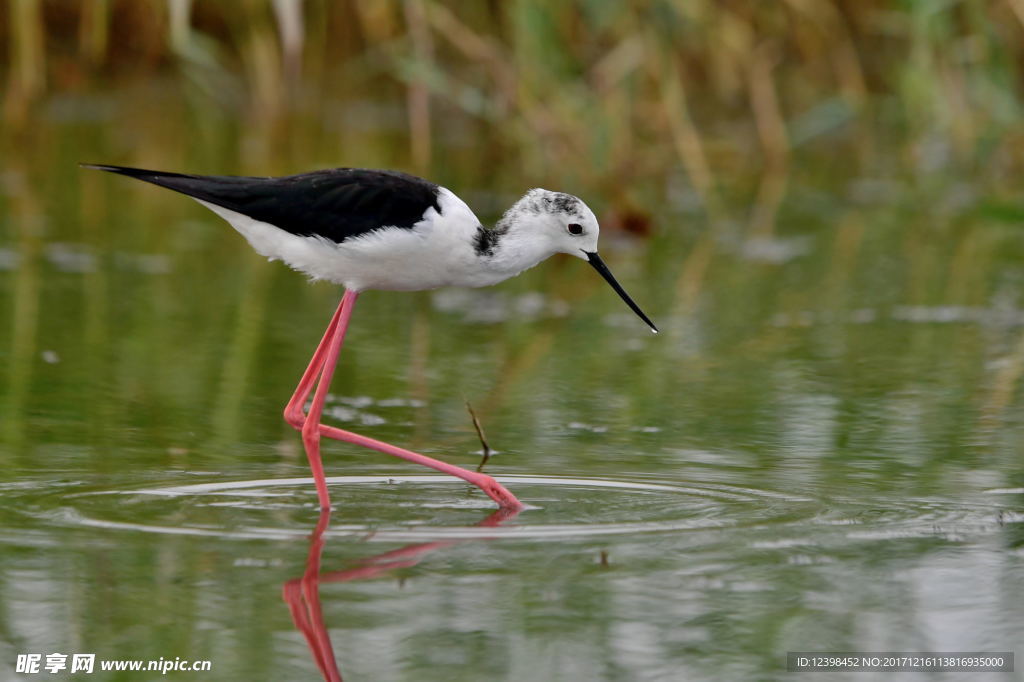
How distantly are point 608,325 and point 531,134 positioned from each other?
8.75 feet

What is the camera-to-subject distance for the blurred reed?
10.2 m

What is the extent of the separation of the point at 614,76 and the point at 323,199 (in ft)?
17.3

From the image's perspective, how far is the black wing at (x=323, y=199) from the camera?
531 centimetres

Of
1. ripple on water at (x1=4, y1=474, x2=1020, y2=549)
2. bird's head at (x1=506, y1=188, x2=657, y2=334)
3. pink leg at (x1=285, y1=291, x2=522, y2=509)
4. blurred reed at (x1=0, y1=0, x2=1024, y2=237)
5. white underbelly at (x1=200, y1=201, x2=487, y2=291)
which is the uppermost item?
blurred reed at (x1=0, y1=0, x2=1024, y2=237)

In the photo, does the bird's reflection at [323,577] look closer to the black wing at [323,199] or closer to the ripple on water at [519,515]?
the ripple on water at [519,515]

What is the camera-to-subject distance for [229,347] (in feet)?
24.0

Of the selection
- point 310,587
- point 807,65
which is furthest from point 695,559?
point 807,65

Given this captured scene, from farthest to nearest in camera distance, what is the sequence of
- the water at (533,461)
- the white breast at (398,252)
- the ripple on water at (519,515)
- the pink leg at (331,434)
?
the white breast at (398,252) → the pink leg at (331,434) → the ripple on water at (519,515) → the water at (533,461)

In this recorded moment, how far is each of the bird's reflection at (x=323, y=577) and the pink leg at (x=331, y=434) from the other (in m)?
0.10

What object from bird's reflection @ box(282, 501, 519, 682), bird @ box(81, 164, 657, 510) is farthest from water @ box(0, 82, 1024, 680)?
bird @ box(81, 164, 657, 510)

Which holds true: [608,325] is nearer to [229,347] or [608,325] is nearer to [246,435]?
[229,347]

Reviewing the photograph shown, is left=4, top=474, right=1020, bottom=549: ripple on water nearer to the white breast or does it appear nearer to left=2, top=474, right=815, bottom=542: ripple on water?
left=2, top=474, right=815, bottom=542: ripple on water

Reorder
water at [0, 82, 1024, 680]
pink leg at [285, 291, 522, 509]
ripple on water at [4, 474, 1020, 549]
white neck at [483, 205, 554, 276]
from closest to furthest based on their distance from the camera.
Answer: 1. water at [0, 82, 1024, 680]
2. ripple on water at [4, 474, 1020, 549]
3. pink leg at [285, 291, 522, 509]
4. white neck at [483, 205, 554, 276]

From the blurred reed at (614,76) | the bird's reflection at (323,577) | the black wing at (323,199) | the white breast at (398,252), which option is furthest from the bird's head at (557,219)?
the blurred reed at (614,76)
